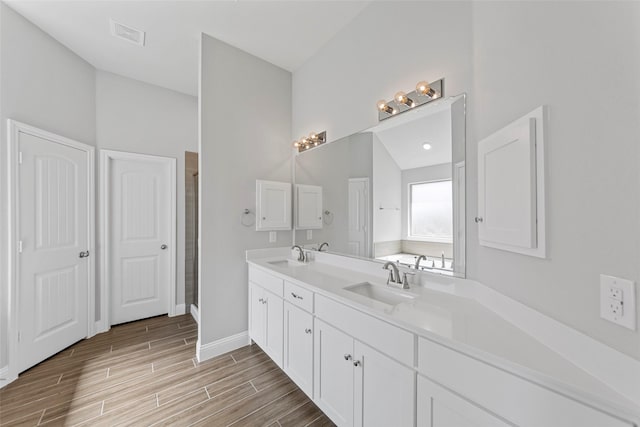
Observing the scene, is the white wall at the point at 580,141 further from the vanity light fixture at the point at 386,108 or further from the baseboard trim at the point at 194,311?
the baseboard trim at the point at 194,311

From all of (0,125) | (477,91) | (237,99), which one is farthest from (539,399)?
(0,125)

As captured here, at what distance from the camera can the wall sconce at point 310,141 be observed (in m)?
2.52

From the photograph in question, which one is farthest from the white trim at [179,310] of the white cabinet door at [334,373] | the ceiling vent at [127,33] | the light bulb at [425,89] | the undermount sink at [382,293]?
the light bulb at [425,89]

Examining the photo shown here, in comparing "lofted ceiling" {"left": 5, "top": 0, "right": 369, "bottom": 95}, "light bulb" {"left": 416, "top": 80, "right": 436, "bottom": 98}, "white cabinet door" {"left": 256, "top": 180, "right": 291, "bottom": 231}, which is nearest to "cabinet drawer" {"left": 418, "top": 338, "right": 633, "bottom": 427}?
"light bulb" {"left": 416, "top": 80, "right": 436, "bottom": 98}

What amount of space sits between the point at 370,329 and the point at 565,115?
1.13 m

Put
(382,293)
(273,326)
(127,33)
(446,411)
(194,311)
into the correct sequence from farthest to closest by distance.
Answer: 1. (194,311)
2. (127,33)
3. (273,326)
4. (382,293)
5. (446,411)

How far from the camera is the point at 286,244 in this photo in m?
2.89

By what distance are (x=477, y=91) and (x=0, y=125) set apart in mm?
3379

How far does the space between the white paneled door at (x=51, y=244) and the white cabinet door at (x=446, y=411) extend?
3.06 metres

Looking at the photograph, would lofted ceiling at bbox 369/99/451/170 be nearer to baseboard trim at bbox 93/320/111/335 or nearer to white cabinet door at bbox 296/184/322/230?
white cabinet door at bbox 296/184/322/230

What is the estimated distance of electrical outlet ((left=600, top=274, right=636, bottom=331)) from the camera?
0.62 meters

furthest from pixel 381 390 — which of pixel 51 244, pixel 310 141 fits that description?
pixel 51 244

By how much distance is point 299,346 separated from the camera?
5.81 feet

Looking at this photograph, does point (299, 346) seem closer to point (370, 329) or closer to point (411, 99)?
point (370, 329)
